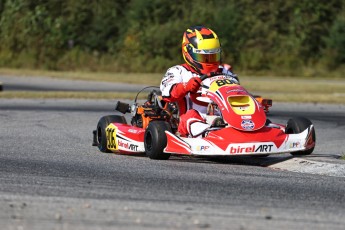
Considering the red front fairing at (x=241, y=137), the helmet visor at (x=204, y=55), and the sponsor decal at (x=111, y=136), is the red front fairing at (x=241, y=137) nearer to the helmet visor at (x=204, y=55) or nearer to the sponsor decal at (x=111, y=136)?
the helmet visor at (x=204, y=55)

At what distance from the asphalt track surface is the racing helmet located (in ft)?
3.85

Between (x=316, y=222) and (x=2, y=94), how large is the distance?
744 inches

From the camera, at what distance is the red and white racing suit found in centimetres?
1112

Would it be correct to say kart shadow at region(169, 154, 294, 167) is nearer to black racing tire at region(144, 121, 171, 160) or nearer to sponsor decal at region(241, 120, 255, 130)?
black racing tire at region(144, 121, 171, 160)

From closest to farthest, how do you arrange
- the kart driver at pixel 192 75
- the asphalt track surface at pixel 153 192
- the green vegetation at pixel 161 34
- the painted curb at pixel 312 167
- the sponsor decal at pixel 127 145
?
1. the asphalt track surface at pixel 153 192
2. the painted curb at pixel 312 167
3. the kart driver at pixel 192 75
4. the sponsor decal at pixel 127 145
5. the green vegetation at pixel 161 34

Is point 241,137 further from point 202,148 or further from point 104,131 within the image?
point 104,131

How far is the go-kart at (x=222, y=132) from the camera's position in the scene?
10406 mm

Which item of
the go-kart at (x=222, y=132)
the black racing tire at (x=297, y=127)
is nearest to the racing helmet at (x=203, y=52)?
the go-kart at (x=222, y=132)

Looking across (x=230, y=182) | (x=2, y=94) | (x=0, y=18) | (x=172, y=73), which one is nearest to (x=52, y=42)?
(x=0, y=18)

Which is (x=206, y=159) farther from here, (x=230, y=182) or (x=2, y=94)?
(x=2, y=94)

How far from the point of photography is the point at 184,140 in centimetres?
1066

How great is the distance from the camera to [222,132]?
10.5 m

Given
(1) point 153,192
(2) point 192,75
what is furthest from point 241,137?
(1) point 153,192

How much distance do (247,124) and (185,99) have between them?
4.33 ft
